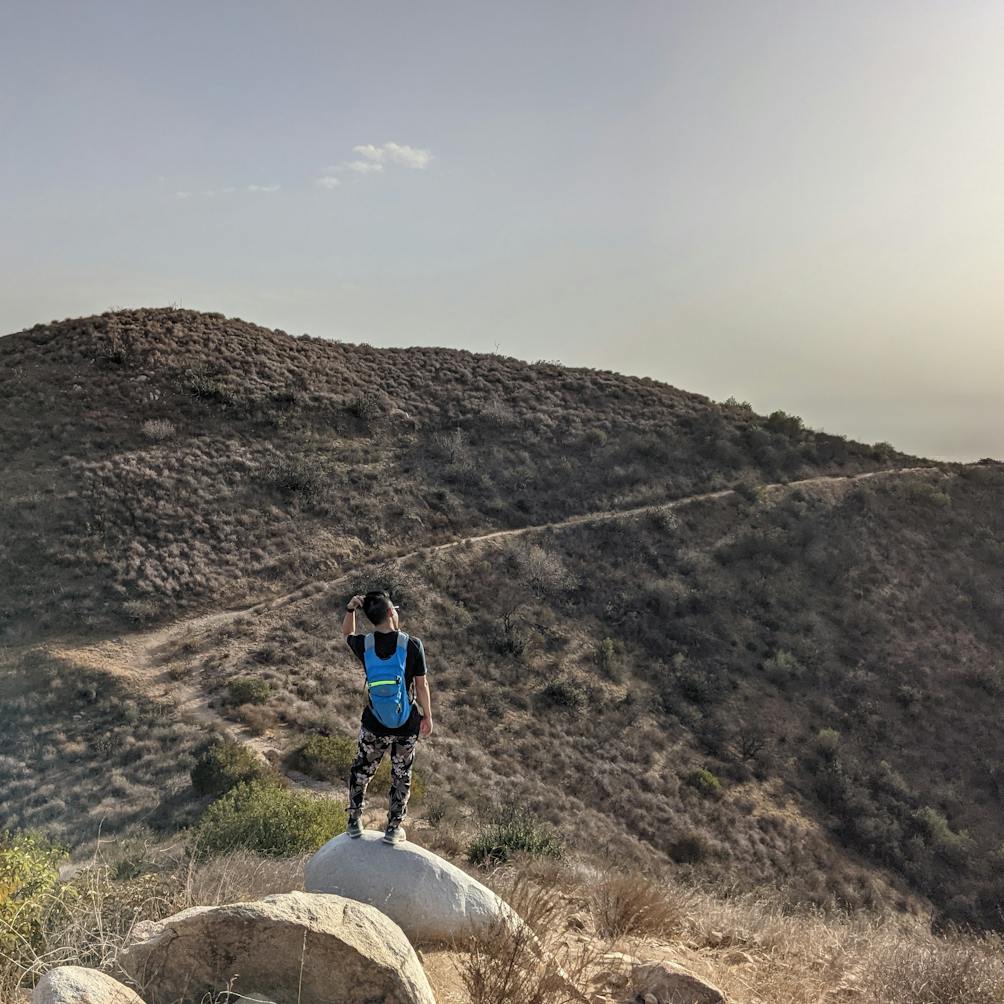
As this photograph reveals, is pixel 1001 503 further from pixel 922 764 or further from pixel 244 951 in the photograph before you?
pixel 244 951

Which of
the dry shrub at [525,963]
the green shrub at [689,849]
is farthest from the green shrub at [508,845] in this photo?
the green shrub at [689,849]

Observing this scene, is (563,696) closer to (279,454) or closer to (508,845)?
(508,845)

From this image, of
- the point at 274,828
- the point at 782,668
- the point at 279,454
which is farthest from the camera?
the point at 279,454

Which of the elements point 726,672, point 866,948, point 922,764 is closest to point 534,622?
point 726,672

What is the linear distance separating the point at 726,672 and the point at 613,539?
7324 millimetres

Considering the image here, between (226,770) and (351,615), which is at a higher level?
(351,615)

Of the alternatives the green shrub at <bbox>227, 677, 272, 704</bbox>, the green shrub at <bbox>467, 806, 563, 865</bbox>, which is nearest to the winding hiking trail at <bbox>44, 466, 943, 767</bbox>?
the green shrub at <bbox>227, 677, 272, 704</bbox>

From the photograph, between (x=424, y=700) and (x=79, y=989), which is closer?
(x=79, y=989)

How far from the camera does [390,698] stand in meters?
5.73

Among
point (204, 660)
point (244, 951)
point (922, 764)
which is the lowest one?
point (922, 764)

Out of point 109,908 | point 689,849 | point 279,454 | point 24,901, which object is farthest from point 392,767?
point 279,454

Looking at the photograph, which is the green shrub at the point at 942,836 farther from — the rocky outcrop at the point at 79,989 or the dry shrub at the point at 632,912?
the rocky outcrop at the point at 79,989

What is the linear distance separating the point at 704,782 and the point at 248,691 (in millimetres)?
11727

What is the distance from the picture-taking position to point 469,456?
33.5 meters
